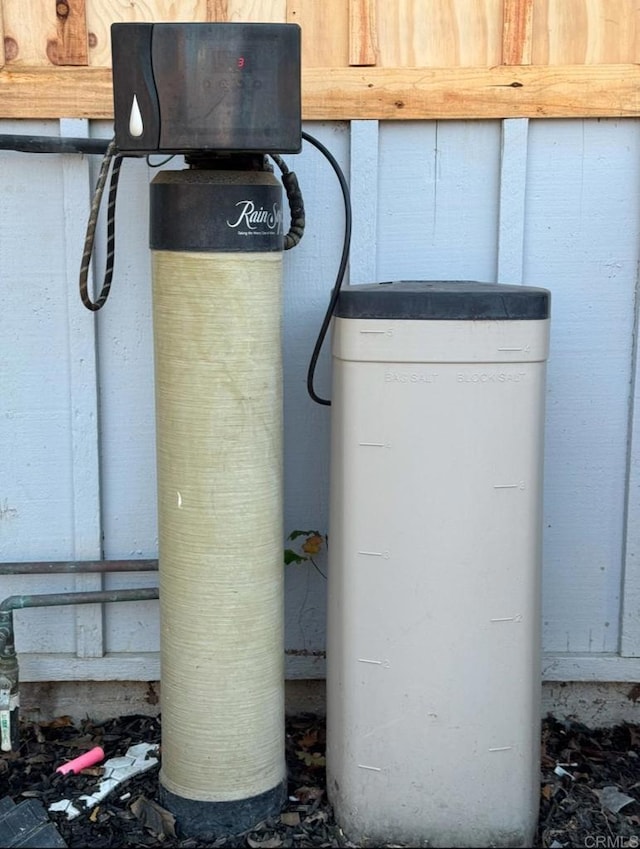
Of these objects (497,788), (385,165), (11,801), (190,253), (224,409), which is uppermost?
(385,165)

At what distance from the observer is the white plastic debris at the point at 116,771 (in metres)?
2.54

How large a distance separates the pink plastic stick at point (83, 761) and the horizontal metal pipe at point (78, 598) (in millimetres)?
402

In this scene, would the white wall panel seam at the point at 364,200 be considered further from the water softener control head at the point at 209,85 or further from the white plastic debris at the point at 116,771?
the white plastic debris at the point at 116,771

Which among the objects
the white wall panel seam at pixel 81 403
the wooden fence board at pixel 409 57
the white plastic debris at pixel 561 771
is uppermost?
the wooden fence board at pixel 409 57

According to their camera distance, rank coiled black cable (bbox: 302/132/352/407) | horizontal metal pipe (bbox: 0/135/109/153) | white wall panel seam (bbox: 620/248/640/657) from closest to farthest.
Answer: coiled black cable (bbox: 302/132/352/407) < horizontal metal pipe (bbox: 0/135/109/153) < white wall panel seam (bbox: 620/248/640/657)

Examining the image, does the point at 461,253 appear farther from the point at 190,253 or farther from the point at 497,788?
the point at 497,788

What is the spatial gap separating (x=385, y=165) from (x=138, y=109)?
0.83 meters

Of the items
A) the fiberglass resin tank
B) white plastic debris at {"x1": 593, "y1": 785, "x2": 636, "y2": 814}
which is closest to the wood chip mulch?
white plastic debris at {"x1": 593, "y1": 785, "x2": 636, "y2": 814}

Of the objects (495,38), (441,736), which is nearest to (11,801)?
(441,736)

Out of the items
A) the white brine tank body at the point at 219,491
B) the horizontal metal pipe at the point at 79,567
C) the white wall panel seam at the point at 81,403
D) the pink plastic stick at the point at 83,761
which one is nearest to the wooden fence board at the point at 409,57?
the white wall panel seam at the point at 81,403

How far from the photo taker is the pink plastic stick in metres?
2.66

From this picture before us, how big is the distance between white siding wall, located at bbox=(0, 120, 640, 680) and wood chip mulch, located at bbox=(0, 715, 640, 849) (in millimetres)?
170

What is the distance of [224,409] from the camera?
2240mm

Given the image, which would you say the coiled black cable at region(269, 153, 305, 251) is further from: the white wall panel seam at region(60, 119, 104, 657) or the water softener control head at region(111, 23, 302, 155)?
the white wall panel seam at region(60, 119, 104, 657)
